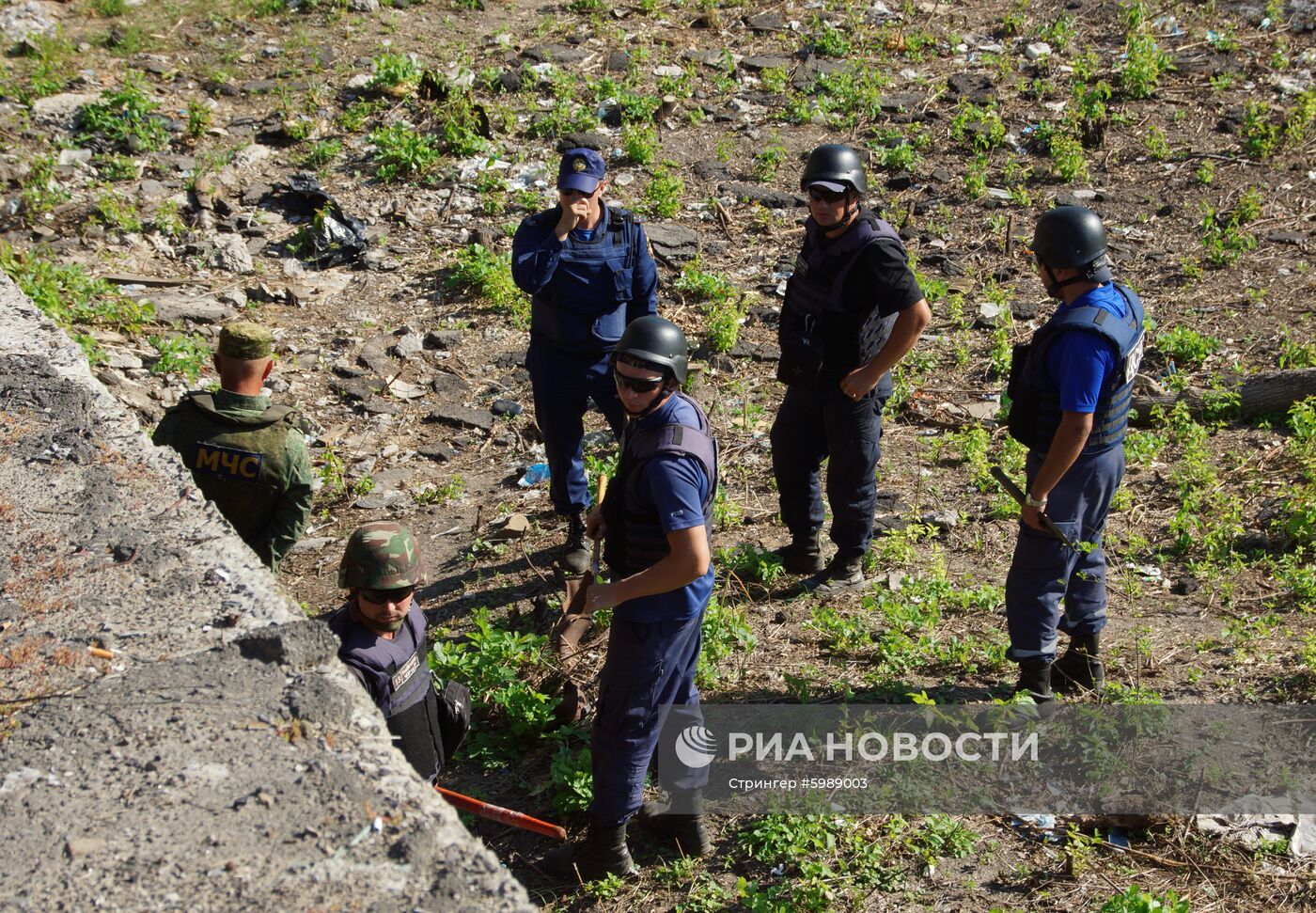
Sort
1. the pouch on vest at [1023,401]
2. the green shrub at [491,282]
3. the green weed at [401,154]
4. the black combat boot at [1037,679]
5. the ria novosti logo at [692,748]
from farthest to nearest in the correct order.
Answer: the green weed at [401,154]
the green shrub at [491,282]
the black combat boot at [1037,679]
the pouch on vest at [1023,401]
the ria novosti logo at [692,748]

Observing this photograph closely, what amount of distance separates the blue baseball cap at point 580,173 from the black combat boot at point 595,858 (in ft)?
8.18

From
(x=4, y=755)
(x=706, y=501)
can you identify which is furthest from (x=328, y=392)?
(x=4, y=755)

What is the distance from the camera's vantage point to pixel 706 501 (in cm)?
326

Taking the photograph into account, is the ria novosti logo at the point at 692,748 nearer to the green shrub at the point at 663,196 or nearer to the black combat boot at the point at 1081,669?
the black combat boot at the point at 1081,669

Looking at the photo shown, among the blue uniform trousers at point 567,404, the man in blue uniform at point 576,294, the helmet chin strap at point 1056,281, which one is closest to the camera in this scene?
the helmet chin strap at point 1056,281

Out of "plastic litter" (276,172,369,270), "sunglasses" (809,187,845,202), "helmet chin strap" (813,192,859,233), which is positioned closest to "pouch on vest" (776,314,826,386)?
"helmet chin strap" (813,192,859,233)

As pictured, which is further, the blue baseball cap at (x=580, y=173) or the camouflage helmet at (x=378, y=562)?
the blue baseball cap at (x=580, y=173)

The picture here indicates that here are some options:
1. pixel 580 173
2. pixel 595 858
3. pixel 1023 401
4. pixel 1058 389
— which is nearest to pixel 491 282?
pixel 580 173

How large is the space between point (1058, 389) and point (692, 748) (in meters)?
1.72

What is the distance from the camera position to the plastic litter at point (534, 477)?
5.79m

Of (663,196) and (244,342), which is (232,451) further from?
(663,196)

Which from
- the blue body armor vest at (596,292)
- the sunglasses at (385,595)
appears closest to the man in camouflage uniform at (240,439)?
the sunglasses at (385,595)

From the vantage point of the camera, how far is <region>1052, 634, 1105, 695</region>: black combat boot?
4.25 m

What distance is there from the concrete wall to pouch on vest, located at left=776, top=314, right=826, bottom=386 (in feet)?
7.91
